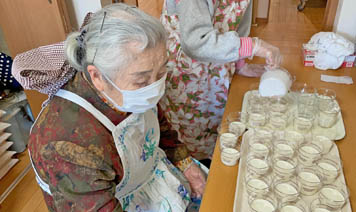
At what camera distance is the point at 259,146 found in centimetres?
102

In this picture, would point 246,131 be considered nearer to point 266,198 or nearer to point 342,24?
point 266,198

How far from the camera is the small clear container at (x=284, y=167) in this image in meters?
0.92

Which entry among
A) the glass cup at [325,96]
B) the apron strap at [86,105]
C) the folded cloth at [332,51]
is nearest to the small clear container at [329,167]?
the glass cup at [325,96]

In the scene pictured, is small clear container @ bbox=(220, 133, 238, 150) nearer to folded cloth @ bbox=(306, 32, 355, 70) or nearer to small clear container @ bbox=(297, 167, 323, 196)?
small clear container @ bbox=(297, 167, 323, 196)

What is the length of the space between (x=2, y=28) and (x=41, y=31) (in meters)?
0.38

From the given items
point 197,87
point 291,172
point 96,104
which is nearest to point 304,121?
point 291,172

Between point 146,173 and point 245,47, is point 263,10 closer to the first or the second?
point 245,47

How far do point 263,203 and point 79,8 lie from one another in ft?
7.59

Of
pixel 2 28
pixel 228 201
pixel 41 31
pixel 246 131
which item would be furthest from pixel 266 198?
pixel 41 31

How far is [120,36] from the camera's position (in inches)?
31.3

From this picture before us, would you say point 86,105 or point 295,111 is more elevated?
point 86,105

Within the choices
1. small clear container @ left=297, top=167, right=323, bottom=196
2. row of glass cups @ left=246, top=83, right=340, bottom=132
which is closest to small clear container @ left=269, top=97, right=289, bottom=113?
row of glass cups @ left=246, top=83, right=340, bottom=132

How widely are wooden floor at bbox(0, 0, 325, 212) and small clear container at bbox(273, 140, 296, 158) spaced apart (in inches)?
32.1

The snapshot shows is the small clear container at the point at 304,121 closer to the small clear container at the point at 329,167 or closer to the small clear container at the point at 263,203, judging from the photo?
the small clear container at the point at 329,167
